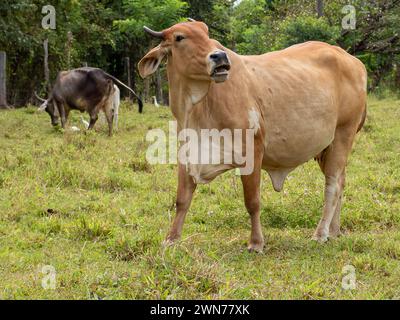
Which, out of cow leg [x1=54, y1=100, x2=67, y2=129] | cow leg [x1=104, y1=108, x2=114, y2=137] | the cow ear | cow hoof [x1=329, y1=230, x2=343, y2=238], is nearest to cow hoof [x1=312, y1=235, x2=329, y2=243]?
cow hoof [x1=329, y1=230, x2=343, y2=238]

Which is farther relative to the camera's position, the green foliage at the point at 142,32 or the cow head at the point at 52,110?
the green foliage at the point at 142,32

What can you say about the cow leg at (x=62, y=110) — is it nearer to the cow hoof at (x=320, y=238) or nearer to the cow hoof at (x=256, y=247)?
the cow hoof at (x=320, y=238)

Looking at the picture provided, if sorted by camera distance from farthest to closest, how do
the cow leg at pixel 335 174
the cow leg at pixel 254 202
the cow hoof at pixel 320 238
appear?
the cow leg at pixel 335 174 < the cow hoof at pixel 320 238 < the cow leg at pixel 254 202

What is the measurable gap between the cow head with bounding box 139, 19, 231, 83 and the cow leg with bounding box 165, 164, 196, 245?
74 cm

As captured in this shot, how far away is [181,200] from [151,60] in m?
1.07

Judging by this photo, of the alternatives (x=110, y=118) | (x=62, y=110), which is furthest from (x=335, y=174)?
(x=62, y=110)

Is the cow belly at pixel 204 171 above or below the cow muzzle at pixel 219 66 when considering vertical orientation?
below

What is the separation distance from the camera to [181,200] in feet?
15.9

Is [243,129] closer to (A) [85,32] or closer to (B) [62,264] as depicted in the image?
(B) [62,264]

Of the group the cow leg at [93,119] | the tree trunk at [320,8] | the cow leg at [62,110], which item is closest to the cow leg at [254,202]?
the cow leg at [93,119]

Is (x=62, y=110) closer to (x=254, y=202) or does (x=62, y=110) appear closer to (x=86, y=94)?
(x=86, y=94)

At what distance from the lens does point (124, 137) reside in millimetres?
11477

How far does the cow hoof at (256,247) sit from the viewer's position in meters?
4.89

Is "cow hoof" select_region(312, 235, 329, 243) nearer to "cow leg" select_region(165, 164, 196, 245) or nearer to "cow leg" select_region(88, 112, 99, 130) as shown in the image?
"cow leg" select_region(165, 164, 196, 245)
